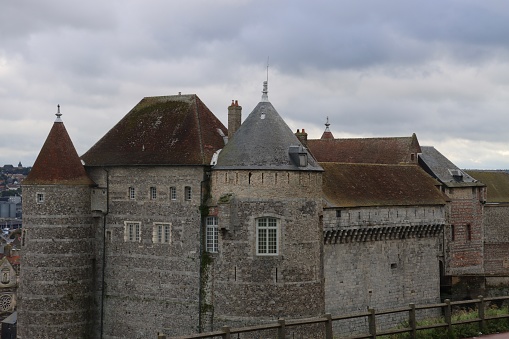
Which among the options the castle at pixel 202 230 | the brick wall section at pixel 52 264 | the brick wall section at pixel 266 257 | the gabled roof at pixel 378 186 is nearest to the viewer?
the brick wall section at pixel 266 257

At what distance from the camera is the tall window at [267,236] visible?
104 feet

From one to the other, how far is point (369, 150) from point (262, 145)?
1797 cm

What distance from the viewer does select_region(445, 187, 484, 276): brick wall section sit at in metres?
45.5

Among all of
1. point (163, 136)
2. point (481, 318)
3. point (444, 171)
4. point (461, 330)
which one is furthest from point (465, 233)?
point (461, 330)

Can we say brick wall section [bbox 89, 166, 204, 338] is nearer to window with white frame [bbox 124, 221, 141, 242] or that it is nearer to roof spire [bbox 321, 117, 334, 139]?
window with white frame [bbox 124, 221, 141, 242]

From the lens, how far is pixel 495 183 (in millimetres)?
57625

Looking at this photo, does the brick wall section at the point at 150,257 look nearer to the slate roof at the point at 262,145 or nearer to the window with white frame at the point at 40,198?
the slate roof at the point at 262,145

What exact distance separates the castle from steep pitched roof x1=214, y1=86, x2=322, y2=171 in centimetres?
5

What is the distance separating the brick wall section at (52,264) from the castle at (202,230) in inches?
2.0

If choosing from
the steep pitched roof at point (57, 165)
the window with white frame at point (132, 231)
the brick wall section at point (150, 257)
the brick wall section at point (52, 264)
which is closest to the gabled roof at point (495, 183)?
the brick wall section at point (150, 257)

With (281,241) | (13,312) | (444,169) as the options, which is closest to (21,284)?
(281,241)

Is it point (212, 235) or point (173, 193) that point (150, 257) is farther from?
point (212, 235)

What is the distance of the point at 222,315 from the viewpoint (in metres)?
32.4

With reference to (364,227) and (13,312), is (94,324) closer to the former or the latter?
(364,227)
